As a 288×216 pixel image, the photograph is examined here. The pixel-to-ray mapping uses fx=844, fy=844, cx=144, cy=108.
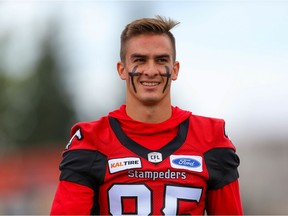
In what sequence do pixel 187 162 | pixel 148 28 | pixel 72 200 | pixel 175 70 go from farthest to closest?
1. pixel 175 70
2. pixel 148 28
3. pixel 187 162
4. pixel 72 200

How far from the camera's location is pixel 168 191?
17.6 feet

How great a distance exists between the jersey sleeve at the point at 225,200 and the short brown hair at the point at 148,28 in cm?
93

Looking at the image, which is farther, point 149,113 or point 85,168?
point 149,113

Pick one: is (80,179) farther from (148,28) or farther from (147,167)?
(148,28)

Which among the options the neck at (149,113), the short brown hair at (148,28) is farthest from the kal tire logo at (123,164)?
the short brown hair at (148,28)

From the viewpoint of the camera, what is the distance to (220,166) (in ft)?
18.1

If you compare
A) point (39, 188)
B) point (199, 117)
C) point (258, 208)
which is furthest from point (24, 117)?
point (199, 117)

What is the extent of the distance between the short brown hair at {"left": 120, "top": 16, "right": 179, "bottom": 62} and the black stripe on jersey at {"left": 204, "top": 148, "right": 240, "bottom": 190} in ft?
2.27

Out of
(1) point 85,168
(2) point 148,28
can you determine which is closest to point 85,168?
(1) point 85,168

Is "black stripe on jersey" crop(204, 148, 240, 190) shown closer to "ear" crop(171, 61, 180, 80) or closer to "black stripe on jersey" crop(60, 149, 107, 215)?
"ear" crop(171, 61, 180, 80)

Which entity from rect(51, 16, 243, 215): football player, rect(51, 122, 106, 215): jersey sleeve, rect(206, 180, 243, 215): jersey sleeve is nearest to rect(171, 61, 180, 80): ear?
rect(51, 16, 243, 215): football player

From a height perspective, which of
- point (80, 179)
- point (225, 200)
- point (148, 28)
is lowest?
point (225, 200)

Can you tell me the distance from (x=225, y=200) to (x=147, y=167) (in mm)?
590

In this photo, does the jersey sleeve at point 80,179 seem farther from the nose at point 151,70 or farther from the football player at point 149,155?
the nose at point 151,70
